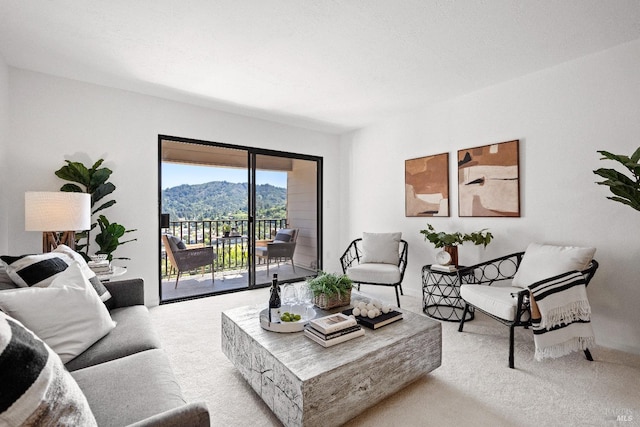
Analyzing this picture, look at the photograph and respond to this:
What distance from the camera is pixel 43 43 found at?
8.01ft

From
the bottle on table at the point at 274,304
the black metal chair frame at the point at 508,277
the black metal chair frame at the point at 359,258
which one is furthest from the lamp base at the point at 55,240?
the black metal chair frame at the point at 508,277

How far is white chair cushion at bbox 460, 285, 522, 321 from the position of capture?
2226 millimetres

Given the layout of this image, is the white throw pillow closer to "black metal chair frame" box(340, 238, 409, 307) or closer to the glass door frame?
"black metal chair frame" box(340, 238, 409, 307)

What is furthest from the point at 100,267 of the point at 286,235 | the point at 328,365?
the point at 286,235

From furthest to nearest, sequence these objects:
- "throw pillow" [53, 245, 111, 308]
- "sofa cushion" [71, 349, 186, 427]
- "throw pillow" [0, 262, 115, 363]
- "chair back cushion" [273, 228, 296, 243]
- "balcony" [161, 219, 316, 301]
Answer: "chair back cushion" [273, 228, 296, 243] → "balcony" [161, 219, 316, 301] → "throw pillow" [53, 245, 111, 308] → "throw pillow" [0, 262, 115, 363] → "sofa cushion" [71, 349, 186, 427]

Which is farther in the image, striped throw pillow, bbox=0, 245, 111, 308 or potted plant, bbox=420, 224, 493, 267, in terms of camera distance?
potted plant, bbox=420, 224, 493, 267

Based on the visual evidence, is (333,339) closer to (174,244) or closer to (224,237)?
(174,244)

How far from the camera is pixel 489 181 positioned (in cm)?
329

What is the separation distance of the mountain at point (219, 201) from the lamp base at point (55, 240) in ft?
5.56

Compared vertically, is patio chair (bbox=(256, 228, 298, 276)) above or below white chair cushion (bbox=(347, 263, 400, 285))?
above

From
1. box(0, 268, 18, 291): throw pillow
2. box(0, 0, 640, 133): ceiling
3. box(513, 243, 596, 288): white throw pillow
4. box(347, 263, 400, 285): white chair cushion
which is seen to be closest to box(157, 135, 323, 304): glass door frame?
box(0, 0, 640, 133): ceiling

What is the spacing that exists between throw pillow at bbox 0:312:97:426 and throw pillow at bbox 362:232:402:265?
337 cm

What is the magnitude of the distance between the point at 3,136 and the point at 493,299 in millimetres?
4366

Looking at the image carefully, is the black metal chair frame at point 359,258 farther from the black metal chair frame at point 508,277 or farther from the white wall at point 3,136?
the white wall at point 3,136
